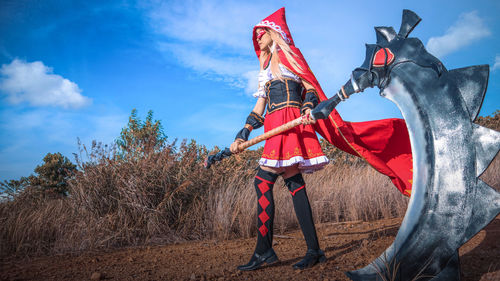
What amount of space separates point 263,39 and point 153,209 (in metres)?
2.73

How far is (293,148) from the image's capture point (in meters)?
2.37

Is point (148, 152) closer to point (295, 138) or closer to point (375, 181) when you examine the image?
point (295, 138)

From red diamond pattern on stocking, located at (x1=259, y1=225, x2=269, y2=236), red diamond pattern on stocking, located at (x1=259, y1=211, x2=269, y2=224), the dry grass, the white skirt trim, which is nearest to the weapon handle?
the white skirt trim

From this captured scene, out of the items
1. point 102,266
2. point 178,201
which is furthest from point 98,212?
point 102,266

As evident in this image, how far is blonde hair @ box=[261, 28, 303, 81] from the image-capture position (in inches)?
103

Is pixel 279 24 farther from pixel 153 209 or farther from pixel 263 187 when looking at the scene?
pixel 153 209

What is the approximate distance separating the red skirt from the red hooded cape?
23 cm

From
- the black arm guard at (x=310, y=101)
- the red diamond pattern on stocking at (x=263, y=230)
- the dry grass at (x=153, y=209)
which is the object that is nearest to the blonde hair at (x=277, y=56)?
the black arm guard at (x=310, y=101)

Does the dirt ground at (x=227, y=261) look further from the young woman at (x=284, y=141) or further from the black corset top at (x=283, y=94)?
the black corset top at (x=283, y=94)

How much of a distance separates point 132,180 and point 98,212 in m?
0.63

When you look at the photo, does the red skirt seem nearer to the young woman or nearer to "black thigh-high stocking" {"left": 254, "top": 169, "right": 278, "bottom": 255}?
the young woman

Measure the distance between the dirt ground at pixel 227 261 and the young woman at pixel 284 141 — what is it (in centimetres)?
18

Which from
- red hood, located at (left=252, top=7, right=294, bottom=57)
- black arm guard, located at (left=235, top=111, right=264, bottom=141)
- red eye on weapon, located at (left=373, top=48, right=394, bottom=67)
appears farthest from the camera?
black arm guard, located at (left=235, top=111, right=264, bottom=141)

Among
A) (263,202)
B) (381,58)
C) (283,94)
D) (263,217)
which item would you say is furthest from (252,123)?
(381,58)
